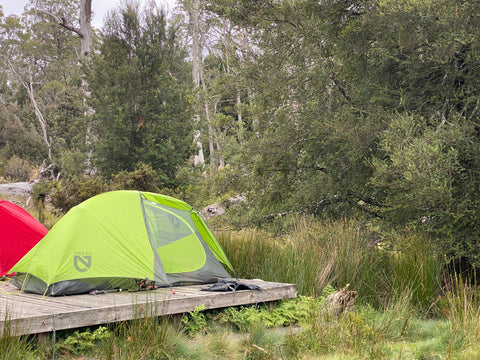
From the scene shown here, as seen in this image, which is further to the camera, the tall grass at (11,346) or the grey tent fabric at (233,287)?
the grey tent fabric at (233,287)

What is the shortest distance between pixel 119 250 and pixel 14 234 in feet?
7.10

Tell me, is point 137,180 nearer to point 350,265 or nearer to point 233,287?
point 350,265

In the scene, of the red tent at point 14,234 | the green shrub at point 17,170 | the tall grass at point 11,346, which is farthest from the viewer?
the green shrub at point 17,170

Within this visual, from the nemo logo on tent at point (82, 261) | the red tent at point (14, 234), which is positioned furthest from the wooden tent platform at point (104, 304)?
the red tent at point (14, 234)

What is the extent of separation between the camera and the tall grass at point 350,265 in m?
5.91

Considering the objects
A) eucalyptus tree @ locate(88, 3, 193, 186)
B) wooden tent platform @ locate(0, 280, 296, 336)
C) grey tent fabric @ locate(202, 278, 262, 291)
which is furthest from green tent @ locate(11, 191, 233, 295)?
eucalyptus tree @ locate(88, 3, 193, 186)

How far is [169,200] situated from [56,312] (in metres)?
2.60

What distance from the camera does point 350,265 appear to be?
6.27 m

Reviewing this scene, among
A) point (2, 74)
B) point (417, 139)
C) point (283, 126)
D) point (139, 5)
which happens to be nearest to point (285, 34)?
point (283, 126)

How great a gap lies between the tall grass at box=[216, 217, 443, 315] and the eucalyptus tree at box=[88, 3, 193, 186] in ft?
28.2

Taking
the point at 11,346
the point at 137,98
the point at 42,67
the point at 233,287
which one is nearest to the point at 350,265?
the point at 233,287

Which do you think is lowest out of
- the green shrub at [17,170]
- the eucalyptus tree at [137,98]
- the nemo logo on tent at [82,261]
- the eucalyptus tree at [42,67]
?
the nemo logo on tent at [82,261]

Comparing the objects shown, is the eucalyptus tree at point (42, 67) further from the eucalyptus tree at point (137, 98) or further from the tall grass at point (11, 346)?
the tall grass at point (11, 346)

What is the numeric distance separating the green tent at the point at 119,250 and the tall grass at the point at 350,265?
2.04 feet
